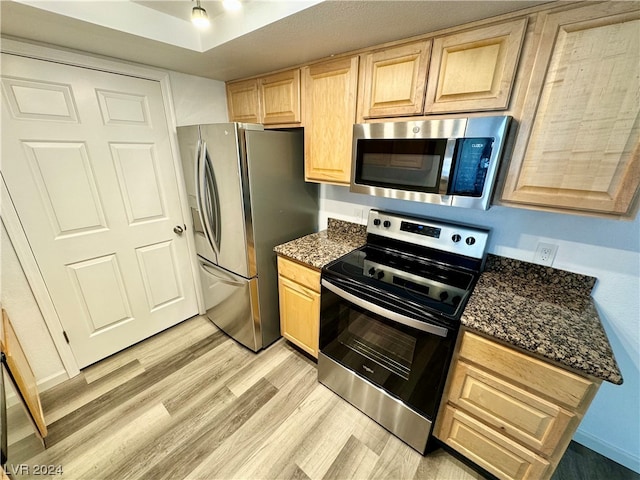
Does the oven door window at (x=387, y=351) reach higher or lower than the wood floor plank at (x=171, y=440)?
higher

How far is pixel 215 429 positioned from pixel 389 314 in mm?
1291

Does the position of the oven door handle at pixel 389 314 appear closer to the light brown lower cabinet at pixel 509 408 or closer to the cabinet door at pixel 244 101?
the light brown lower cabinet at pixel 509 408

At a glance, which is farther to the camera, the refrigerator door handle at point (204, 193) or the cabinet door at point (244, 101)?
the cabinet door at point (244, 101)

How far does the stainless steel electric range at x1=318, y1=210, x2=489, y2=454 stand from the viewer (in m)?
1.20

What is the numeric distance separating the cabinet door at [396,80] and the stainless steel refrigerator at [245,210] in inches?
26.0

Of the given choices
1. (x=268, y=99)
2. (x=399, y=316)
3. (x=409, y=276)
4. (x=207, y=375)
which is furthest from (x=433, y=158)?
(x=207, y=375)

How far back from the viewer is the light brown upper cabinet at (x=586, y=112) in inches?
33.8

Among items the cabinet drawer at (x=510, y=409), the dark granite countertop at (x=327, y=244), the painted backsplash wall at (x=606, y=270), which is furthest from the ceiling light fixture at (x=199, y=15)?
the cabinet drawer at (x=510, y=409)

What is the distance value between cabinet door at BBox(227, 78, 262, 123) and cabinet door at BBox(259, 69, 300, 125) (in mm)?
92

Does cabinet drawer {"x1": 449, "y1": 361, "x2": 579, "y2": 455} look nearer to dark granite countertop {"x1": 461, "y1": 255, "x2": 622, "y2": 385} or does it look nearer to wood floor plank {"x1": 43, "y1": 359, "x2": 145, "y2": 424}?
dark granite countertop {"x1": 461, "y1": 255, "x2": 622, "y2": 385}

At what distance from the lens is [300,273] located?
5.69 ft

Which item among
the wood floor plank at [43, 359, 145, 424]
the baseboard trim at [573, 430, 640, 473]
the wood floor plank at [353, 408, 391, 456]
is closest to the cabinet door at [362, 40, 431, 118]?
the wood floor plank at [353, 408, 391, 456]

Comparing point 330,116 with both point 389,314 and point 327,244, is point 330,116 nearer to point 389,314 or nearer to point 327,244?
point 327,244

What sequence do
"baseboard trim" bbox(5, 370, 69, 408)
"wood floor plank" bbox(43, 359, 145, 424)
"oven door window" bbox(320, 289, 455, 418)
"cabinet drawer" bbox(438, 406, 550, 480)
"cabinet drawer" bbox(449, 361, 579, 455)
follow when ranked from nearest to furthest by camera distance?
1. "cabinet drawer" bbox(449, 361, 579, 455)
2. "cabinet drawer" bbox(438, 406, 550, 480)
3. "oven door window" bbox(320, 289, 455, 418)
4. "wood floor plank" bbox(43, 359, 145, 424)
5. "baseboard trim" bbox(5, 370, 69, 408)
